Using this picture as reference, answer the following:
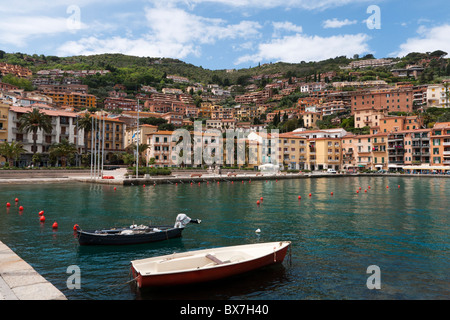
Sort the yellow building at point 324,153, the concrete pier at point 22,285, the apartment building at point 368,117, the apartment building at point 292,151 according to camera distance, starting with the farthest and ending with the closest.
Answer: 1. the apartment building at point 368,117
2. the yellow building at point 324,153
3. the apartment building at point 292,151
4. the concrete pier at point 22,285

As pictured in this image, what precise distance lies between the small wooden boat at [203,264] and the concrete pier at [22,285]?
2983mm

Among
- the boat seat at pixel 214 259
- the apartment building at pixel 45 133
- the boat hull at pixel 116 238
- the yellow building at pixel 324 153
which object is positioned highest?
the apartment building at pixel 45 133

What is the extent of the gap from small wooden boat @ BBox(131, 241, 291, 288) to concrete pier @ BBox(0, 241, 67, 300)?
298 centimetres

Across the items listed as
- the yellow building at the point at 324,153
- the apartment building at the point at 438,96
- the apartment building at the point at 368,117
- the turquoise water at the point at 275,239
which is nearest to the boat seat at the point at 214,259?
the turquoise water at the point at 275,239

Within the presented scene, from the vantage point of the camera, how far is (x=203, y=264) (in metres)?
13.2

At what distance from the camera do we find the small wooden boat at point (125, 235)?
711 inches

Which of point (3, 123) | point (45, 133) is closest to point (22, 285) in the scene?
point (3, 123)

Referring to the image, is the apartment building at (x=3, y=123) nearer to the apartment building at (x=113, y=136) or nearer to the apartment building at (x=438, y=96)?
the apartment building at (x=113, y=136)

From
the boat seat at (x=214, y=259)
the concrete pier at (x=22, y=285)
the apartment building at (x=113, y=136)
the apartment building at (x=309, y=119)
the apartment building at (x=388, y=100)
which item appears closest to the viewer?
the concrete pier at (x=22, y=285)

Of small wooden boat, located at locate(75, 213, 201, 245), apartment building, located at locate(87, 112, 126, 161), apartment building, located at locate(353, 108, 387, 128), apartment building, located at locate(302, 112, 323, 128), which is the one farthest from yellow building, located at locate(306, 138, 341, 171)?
small wooden boat, located at locate(75, 213, 201, 245)

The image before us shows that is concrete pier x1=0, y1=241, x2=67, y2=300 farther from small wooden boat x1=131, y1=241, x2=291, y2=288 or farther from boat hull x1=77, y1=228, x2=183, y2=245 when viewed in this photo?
boat hull x1=77, y1=228, x2=183, y2=245

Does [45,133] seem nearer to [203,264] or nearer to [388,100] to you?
[203,264]

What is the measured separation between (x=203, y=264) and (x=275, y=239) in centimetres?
807

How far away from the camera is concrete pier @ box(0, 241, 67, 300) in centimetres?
947
